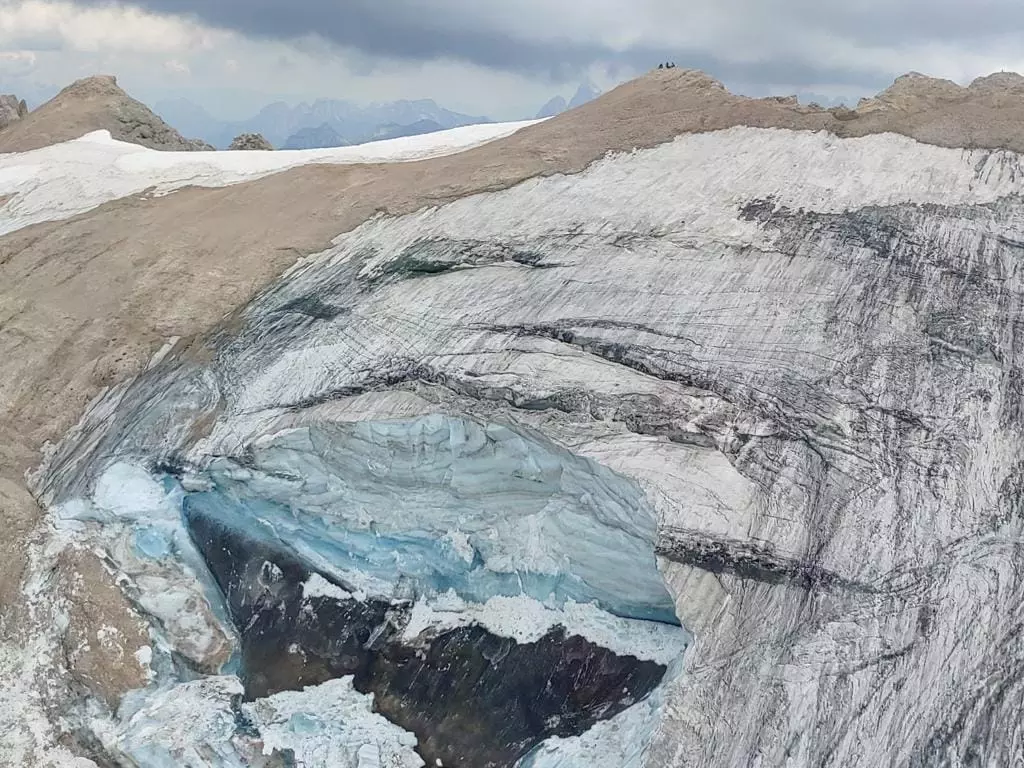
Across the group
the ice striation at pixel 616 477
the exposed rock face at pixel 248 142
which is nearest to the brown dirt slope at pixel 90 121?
the exposed rock face at pixel 248 142

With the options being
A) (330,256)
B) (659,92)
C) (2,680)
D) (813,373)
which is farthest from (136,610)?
(659,92)

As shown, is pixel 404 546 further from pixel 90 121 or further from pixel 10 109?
pixel 10 109

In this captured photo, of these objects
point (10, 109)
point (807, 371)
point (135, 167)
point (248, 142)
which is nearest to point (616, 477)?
point (807, 371)

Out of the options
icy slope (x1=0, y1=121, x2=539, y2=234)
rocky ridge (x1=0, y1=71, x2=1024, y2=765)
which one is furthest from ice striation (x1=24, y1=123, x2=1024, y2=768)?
icy slope (x1=0, y1=121, x2=539, y2=234)

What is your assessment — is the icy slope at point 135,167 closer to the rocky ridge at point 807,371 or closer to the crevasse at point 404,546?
the rocky ridge at point 807,371

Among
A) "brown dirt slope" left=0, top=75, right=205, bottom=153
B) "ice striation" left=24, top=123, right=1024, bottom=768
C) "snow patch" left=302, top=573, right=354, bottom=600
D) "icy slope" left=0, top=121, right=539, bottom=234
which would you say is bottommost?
"snow patch" left=302, top=573, right=354, bottom=600

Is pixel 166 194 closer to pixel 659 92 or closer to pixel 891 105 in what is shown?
pixel 659 92

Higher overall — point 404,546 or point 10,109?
point 10,109

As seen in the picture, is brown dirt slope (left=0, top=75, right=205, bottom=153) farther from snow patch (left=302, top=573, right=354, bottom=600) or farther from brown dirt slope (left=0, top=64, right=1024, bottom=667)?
snow patch (left=302, top=573, right=354, bottom=600)
